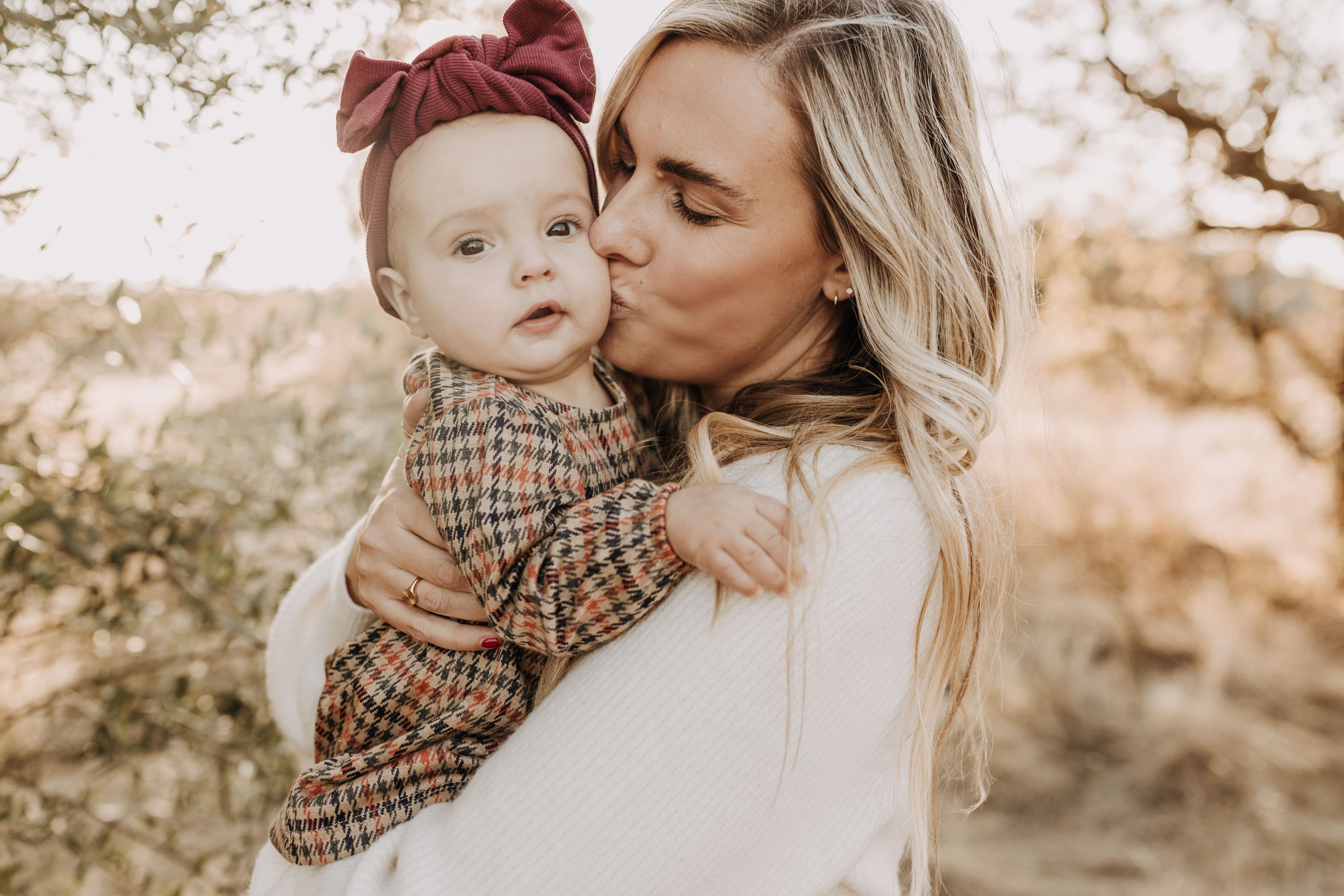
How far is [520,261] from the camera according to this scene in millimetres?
1512

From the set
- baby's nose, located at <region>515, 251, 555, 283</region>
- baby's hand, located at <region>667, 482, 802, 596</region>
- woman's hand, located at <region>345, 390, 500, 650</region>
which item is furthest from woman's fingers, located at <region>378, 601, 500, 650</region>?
baby's nose, located at <region>515, 251, 555, 283</region>

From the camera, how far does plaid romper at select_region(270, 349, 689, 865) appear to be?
1257 mm

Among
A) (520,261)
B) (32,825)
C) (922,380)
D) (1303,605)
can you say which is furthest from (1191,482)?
(32,825)

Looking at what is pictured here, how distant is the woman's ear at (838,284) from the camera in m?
1.80

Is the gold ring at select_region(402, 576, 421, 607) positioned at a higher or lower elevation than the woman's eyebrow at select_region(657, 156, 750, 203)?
lower

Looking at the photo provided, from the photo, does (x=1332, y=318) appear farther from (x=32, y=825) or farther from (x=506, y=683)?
(x=32, y=825)

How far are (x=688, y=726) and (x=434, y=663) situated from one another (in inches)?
19.0

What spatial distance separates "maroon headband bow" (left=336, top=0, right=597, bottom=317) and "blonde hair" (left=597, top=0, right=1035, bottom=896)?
15 centimetres

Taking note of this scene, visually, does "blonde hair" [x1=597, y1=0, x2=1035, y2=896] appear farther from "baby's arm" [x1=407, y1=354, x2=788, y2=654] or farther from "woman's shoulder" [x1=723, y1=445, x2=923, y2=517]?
"baby's arm" [x1=407, y1=354, x2=788, y2=654]

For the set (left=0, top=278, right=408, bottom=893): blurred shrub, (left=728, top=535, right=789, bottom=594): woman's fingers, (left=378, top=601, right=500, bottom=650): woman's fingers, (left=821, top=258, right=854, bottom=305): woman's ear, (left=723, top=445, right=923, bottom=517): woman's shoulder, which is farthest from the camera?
(left=0, top=278, right=408, bottom=893): blurred shrub

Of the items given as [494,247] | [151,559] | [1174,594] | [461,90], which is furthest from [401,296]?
[1174,594]

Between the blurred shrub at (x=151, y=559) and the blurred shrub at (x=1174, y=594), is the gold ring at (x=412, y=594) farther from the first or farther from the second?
the blurred shrub at (x=1174, y=594)

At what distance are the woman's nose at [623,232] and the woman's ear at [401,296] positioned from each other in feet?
1.12

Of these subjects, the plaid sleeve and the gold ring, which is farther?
the gold ring
